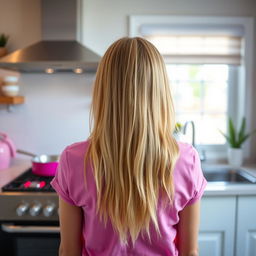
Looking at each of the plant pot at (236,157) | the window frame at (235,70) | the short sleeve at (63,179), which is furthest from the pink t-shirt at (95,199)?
the window frame at (235,70)

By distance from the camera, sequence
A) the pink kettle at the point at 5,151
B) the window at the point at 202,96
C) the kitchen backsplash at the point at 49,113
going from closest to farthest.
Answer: the pink kettle at the point at 5,151 < the kitchen backsplash at the point at 49,113 < the window at the point at 202,96

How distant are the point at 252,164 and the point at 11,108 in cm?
189

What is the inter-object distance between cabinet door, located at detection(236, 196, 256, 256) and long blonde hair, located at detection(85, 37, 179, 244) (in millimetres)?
1048

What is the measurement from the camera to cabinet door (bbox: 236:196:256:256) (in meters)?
1.72

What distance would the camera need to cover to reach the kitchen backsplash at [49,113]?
2252mm

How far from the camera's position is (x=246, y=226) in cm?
175


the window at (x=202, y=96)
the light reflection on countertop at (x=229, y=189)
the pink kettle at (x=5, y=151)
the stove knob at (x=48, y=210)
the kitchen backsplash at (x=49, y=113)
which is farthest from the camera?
the window at (x=202, y=96)

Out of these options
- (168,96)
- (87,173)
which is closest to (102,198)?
(87,173)

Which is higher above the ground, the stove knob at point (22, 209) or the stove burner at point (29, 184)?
the stove burner at point (29, 184)

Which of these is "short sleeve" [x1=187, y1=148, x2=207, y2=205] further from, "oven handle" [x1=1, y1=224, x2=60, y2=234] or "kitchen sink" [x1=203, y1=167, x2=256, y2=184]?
"kitchen sink" [x1=203, y1=167, x2=256, y2=184]

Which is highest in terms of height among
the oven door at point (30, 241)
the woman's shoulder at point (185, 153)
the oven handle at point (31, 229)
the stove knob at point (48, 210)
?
the woman's shoulder at point (185, 153)

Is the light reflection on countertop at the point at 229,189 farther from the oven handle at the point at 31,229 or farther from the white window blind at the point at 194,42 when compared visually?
the white window blind at the point at 194,42

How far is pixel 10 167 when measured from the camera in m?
2.14

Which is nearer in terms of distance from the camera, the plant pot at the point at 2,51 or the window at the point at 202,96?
the plant pot at the point at 2,51
